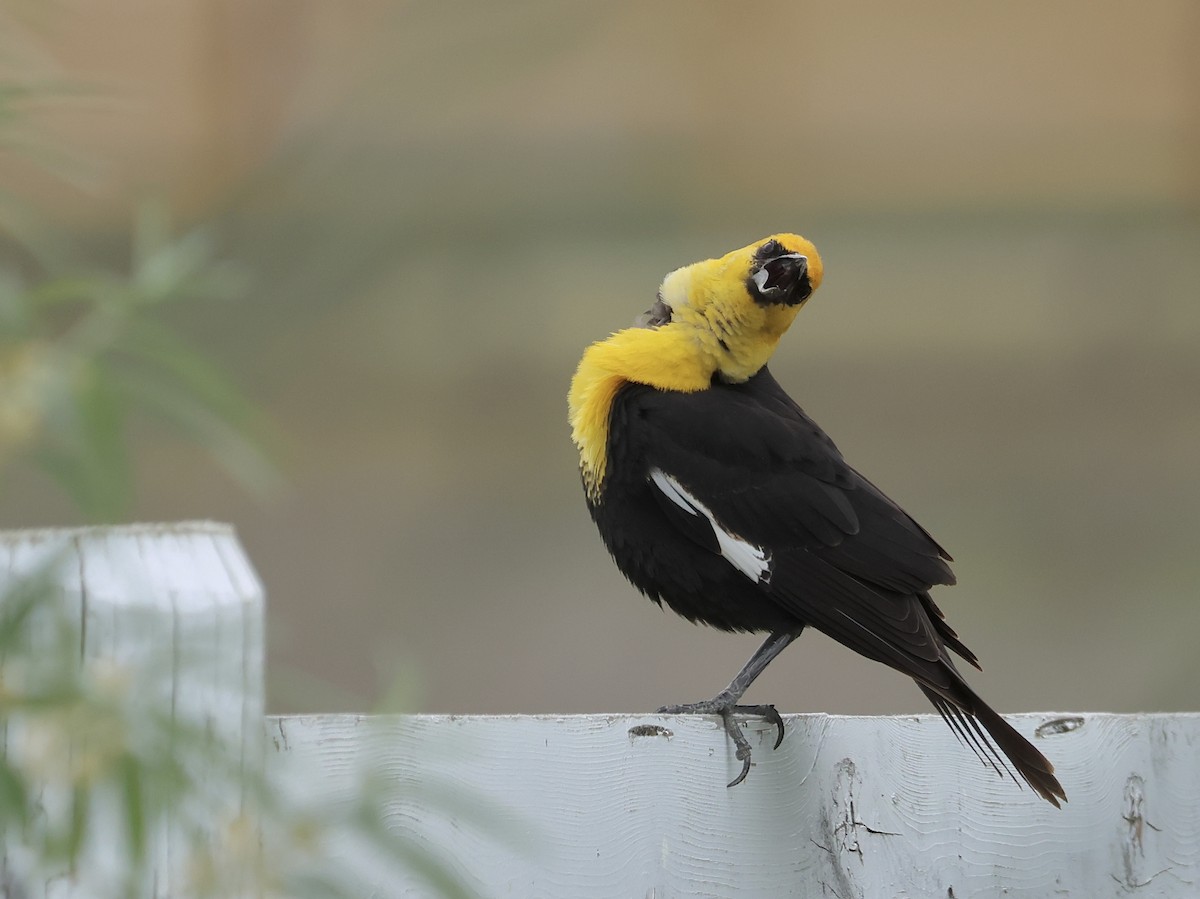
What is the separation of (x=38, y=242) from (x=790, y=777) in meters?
0.93


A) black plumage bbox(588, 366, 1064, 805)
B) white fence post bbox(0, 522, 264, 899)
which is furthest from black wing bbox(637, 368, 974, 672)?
white fence post bbox(0, 522, 264, 899)

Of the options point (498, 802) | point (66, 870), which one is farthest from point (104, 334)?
point (498, 802)

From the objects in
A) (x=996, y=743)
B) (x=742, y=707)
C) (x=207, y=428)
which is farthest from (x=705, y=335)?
(x=207, y=428)

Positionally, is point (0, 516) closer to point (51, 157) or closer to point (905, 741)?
point (51, 157)

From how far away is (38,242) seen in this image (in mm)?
512

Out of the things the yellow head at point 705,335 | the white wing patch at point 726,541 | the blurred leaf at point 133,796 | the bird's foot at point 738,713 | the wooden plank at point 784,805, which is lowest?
the blurred leaf at point 133,796

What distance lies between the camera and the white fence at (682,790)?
768 mm

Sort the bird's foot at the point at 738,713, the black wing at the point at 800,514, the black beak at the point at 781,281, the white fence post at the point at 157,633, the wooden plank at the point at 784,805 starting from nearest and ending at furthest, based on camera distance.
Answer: the white fence post at the point at 157,633, the wooden plank at the point at 784,805, the bird's foot at the point at 738,713, the black wing at the point at 800,514, the black beak at the point at 781,281

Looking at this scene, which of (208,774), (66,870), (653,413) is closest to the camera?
(208,774)

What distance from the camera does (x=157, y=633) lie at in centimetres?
76

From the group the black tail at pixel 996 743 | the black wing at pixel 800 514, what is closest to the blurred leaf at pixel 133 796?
the black tail at pixel 996 743

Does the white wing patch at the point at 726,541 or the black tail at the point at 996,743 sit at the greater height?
the white wing patch at the point at 726,541

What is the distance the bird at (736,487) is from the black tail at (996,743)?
238 millimetres

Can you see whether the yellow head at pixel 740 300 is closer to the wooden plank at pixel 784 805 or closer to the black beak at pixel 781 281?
the black beak at pixel 781 281
